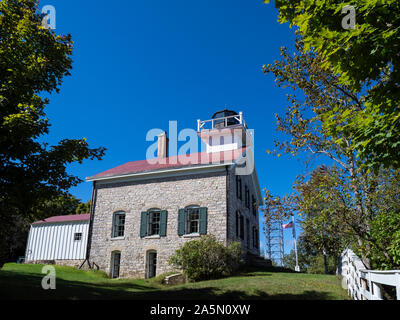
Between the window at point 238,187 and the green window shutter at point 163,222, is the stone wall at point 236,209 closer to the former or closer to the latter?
the window at point 238,187

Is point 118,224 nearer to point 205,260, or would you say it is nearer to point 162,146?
point 162,146

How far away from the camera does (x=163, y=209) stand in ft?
56.0

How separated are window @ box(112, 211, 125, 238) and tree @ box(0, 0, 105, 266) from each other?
32.5 ft

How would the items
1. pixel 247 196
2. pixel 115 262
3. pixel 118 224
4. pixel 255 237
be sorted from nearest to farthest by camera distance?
1. pixel 115 262
2. pixel 118 224
3. pixel 247 196
4. pixel 255 237

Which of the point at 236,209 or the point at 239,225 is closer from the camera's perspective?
the point at 236,209

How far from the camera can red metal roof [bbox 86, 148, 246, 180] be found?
56.1 feet

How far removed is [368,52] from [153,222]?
14.7 meters

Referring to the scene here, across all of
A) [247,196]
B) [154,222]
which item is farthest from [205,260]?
[247,196]

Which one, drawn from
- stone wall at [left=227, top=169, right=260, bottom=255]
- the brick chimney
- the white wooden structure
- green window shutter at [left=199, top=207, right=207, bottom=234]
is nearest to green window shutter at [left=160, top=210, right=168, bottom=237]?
green window shutter at [left=199, top=207, right=207, bottom=234]

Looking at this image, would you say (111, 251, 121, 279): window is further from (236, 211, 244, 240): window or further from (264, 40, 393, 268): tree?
(264, 40, 393, 268): tree

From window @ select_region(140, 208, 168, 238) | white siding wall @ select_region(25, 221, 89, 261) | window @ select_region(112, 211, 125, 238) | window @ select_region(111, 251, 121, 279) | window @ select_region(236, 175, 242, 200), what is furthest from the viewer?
white siding wall @ select_region(25, 221, 89, 261)

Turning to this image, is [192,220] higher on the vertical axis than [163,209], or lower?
lower

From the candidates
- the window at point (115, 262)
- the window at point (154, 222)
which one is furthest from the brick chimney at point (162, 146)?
the window at point (115, 262)
